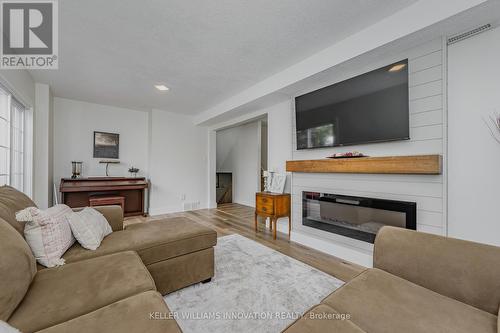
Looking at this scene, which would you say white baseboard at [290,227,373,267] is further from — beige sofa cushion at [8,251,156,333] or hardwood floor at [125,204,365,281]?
beige sofa cushion at [8,251,156,333]

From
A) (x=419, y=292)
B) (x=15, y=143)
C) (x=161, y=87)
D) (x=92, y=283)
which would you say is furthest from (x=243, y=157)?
(x=419, y=292)

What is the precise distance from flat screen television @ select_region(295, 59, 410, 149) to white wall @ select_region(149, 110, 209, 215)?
323 cm

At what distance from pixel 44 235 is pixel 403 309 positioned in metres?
1.99

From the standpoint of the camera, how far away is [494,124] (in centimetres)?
158

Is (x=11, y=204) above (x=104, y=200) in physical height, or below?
above

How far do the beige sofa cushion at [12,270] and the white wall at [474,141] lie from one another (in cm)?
285

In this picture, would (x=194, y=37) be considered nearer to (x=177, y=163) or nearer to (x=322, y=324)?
(x=322, y=324)

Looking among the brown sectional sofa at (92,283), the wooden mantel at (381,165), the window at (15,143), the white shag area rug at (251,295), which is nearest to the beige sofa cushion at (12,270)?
the brown sectional sofa at (92,283)

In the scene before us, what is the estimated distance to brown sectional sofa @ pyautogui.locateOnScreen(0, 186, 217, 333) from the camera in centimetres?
81

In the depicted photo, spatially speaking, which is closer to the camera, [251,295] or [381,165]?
[251,295]

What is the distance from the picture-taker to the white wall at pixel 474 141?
1.58 metres

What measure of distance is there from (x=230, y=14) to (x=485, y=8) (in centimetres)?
188

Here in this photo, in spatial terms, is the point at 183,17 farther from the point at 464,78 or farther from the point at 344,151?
the point at 464,78

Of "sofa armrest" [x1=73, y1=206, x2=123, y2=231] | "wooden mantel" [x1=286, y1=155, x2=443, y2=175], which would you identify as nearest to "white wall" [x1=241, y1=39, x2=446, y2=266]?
"wooden mantel" [x1=286, y1=155, x2=443, y2=175]
